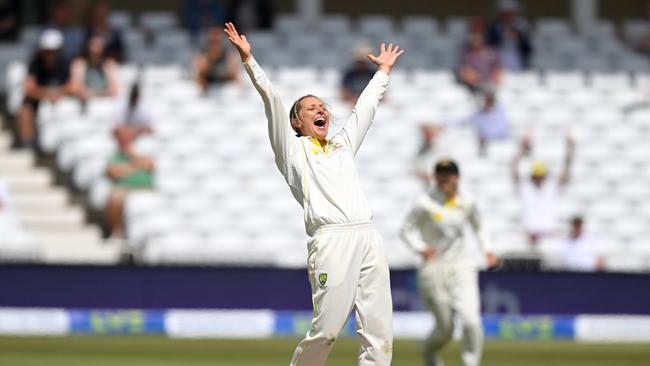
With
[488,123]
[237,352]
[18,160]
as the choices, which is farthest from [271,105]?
[488,123]

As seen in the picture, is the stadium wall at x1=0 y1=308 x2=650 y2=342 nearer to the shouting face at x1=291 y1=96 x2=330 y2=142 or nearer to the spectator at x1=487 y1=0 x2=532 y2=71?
the spectator at x1=487 y1=0 x2=532 y2=71

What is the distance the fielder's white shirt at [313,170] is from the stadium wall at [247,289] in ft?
23.3

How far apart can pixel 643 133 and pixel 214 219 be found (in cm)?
A: 568

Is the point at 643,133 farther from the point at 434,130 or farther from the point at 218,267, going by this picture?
the point at 218,267

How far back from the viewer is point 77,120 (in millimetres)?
16219

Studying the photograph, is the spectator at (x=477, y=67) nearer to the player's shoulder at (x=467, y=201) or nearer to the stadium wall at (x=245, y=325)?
the stadium wall at (x=245, y=325)

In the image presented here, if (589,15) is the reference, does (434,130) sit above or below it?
below

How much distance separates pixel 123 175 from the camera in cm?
1513

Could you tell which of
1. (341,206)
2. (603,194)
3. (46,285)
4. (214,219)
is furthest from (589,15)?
(341,206)

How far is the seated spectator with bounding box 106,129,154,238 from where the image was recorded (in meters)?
14.9

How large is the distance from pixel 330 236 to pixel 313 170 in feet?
1.14

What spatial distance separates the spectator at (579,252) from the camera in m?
14.7

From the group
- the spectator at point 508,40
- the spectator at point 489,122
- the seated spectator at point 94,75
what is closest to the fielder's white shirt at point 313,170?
the seated spectator at point 94,75

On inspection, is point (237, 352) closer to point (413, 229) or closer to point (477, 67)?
point (413, 229)
